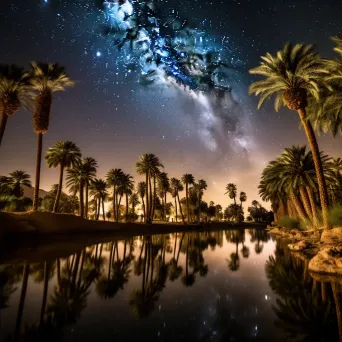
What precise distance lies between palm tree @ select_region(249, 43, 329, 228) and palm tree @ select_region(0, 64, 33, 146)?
28155 mm

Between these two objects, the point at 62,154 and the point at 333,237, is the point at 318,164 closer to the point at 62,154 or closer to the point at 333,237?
the point at 333,237

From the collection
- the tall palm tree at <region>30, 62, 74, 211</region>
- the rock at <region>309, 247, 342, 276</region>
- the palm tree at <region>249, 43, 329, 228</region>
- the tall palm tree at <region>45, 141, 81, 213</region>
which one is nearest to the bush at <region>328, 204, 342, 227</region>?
the palm tree at <region>249, 43, 329, 228</region>

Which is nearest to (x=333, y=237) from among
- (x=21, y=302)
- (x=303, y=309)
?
(x=303, y=309)

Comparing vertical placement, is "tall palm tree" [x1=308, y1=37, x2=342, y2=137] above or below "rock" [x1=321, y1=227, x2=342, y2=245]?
above

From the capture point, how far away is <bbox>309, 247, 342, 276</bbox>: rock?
30.8 feet

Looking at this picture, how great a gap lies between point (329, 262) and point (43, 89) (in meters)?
37.3

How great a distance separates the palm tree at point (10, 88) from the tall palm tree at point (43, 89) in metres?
2.23

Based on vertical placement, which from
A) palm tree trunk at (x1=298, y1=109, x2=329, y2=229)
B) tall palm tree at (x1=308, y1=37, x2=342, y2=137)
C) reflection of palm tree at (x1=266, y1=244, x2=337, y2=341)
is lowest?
reflection of palm tree at (x1=266, y1=244, x2=337, y2=341)

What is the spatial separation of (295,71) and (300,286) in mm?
21481

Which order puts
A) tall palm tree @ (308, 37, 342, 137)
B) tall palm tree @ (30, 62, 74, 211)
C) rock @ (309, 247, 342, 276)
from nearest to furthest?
rock @ (309, 247, 342, 276)
tall palm tree @ (308, 37, 342, 137)
tall palm tree @ (30, 62, 74, 211)

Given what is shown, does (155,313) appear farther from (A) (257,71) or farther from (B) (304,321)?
(A) (257,71)

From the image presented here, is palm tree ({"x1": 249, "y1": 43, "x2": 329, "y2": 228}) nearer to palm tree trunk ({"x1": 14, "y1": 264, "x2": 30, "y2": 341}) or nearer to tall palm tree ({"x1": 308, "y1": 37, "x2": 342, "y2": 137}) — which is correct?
tall palm tree ({"x1": 308, "y1": 37, "x2": 342, "y2": 137})

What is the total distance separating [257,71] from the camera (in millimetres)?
24188

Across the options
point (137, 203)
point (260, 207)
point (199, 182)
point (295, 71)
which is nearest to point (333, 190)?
point (295, 71)
